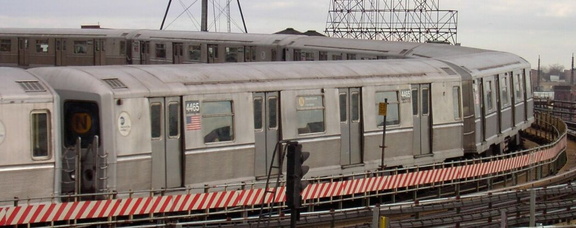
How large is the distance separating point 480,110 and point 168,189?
12918mm

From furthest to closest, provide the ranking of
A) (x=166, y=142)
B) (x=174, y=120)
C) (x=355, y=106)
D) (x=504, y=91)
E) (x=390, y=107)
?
(x=504, y=91) → (x=390, y=107) → (x=355, y=106) → (x=174, y=120) → (x=166, y=142)

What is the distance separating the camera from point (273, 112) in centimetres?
2258

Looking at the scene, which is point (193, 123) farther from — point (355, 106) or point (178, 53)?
point (178, 53)

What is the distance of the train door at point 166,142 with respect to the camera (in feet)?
65.6

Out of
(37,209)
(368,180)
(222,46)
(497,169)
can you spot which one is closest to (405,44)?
(222,46)

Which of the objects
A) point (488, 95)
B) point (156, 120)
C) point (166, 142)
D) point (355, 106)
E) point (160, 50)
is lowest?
point (166, 142)

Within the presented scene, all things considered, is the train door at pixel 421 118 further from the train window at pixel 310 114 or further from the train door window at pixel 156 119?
the train door window at pixel 156 119

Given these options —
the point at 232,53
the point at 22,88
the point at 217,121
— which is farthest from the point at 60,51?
the point at 22,88

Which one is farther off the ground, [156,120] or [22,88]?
[22,88]

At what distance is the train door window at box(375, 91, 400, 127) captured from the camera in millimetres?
25625

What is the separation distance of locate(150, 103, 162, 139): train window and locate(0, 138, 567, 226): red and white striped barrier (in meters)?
1.16

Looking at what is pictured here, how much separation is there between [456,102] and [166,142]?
35.4 ft

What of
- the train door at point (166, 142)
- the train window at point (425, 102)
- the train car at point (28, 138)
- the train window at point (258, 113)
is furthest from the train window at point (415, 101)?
the train car at point (28, 138)

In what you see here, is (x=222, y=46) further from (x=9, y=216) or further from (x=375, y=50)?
(x=9, y=216)
